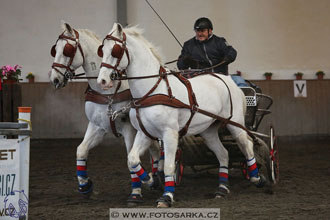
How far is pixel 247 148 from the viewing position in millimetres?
5543

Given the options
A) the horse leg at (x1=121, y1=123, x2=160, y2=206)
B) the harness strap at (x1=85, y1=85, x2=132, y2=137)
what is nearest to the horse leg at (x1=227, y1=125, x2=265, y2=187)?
the horse leg at (x1=121, y1=123, x2=160, y2=206)

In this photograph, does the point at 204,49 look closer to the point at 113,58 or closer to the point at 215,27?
the point at 113,58

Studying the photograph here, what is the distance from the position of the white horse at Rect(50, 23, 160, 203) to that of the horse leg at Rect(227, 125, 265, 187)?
1.13 meters

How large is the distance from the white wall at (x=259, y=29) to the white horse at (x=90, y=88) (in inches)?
300

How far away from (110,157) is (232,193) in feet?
14.6

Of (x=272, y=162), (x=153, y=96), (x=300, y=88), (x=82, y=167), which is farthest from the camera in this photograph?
(x=300, y=88)

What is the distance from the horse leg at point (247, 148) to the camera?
18.1ft

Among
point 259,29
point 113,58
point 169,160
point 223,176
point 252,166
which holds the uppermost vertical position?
point 259,29

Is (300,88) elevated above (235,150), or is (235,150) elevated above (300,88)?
(300,88)

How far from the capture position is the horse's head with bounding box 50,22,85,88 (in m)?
5.01

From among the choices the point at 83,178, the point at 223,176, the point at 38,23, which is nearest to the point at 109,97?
the point at 83,178

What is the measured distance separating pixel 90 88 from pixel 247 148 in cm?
183

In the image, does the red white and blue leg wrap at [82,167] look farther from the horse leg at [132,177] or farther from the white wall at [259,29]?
the white wall at [259,29]

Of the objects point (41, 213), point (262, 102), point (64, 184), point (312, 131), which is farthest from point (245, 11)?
point (41, 213)
